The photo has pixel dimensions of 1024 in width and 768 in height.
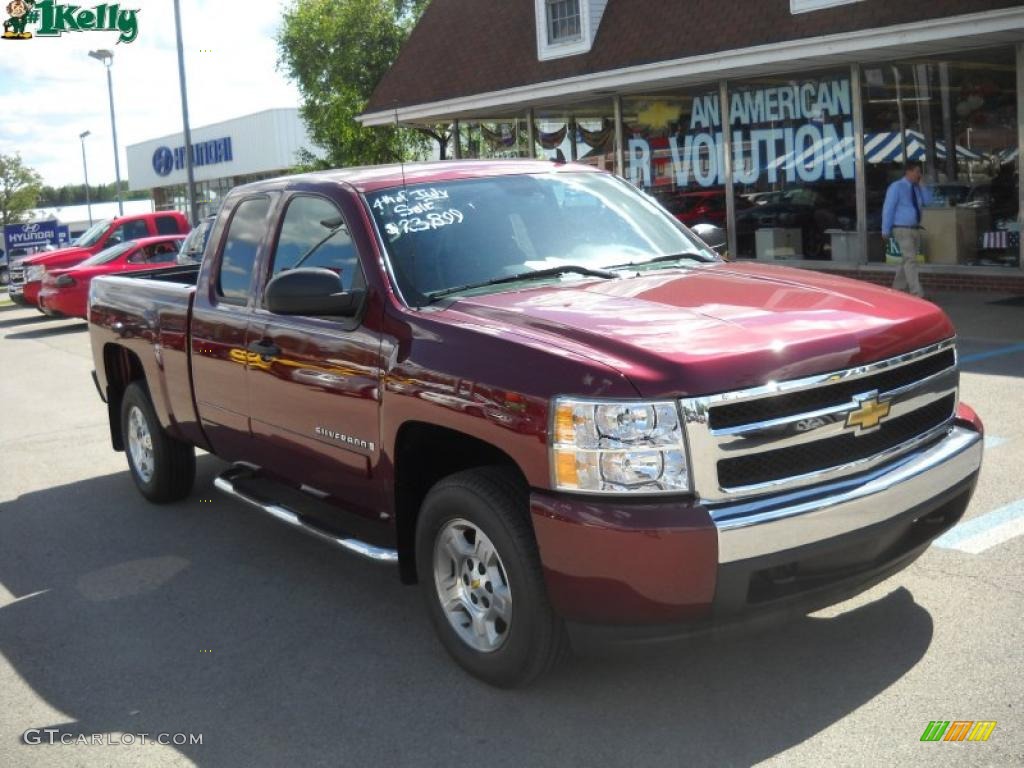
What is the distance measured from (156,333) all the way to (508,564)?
3564 mm

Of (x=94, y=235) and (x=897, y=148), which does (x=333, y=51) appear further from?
(x=897, y=148)

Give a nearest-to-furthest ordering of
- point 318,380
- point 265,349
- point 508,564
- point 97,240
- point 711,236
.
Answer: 1. point 508,564
2. point 318,380
3. point 265,349
4. point 711,236
5. point 97,240

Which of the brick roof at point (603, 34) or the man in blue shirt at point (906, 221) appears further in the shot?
the brick roof at point (603, 34)

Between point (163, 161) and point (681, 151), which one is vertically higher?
point (163, 161)

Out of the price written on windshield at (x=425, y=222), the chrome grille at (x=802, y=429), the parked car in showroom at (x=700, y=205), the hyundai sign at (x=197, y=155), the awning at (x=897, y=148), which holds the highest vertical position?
the hyundai sign at (x=197, y=155)

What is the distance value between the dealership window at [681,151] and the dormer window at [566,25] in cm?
133

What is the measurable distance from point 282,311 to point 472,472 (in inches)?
45.4

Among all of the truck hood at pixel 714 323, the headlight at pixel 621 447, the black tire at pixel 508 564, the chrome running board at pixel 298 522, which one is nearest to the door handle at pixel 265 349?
the chrome running board at pixel 298 522

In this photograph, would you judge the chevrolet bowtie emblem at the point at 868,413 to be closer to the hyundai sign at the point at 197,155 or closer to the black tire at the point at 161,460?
the black tire at the point at 161,460

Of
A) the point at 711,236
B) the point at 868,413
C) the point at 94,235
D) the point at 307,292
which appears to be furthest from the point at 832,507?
the point at 94,235

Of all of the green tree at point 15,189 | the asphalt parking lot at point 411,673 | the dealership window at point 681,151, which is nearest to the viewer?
the asphalt parking lot at point 411,673

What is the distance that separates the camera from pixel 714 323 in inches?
161

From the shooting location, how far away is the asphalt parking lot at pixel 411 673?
3.87 m

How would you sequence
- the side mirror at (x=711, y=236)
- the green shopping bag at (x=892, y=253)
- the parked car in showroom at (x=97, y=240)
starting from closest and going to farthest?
the side mirror at (x=711, y=236) → the green shopping bag at (x=892, y=253) → the parked car in showroom at (x=97, y=240)
